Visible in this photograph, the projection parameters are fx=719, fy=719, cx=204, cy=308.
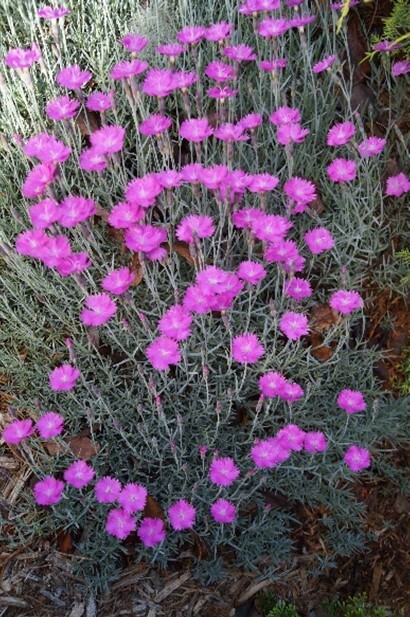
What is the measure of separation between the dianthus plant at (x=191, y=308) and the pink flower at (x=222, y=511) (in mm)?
10

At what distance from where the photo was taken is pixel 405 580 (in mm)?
2455

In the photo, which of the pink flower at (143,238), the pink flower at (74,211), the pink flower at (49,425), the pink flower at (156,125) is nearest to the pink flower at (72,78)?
the pink flower at (156,125)

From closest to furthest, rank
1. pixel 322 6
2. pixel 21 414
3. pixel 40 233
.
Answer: pixel 40 233
pixel 21 414
pixel 322 6

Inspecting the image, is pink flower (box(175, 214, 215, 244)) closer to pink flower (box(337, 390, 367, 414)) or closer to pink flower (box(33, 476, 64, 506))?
pink flower (box(337, 390, 367, 414))

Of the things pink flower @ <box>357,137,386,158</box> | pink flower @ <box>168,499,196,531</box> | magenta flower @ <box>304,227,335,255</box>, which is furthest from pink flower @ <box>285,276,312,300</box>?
pink flower @ <box>168,499,196,531</box>

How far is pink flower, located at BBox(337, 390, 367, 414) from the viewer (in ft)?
7.12

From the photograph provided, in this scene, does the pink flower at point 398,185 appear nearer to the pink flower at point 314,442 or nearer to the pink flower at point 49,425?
the pink flower at point 314,442

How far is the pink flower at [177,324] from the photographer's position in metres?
2.01

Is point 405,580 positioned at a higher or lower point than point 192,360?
lower

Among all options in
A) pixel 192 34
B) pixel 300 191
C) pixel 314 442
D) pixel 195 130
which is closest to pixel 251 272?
pixel 300 191

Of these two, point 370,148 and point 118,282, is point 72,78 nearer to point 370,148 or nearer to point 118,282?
point 118,282

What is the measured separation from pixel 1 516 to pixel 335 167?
4.85 ft

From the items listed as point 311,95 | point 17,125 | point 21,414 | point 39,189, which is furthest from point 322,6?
point 21,414

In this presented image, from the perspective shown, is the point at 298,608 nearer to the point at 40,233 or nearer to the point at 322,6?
the point at 40,233
